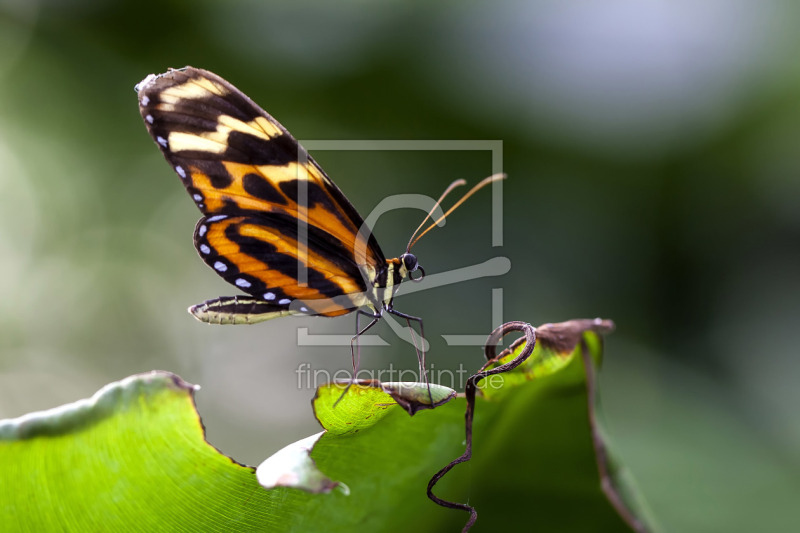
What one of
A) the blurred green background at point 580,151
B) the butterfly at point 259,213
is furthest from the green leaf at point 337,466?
the blurred green background at point 580,151

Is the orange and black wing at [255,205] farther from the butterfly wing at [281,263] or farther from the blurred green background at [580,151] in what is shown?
the blurred green background at [580,151]

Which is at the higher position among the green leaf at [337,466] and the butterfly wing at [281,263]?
the butterfly wing at [281,263]

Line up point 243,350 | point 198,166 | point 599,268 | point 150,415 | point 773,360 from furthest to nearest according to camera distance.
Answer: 1. point 243,350
2. point 599,268
3. point 773,360
4. point 198,166
5. point 150,415

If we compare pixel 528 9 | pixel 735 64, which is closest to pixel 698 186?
pixel 735 64

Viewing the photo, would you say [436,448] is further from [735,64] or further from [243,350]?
[243,350]

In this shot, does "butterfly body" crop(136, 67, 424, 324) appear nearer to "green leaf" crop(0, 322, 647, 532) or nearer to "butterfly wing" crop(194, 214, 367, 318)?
"butterfly wing" crop(194, 214, 367, 318)

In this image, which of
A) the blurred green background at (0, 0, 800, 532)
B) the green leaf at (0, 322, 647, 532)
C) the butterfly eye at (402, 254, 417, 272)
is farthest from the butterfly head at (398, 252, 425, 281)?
the blurred green background at (0, 0, 800, 532)

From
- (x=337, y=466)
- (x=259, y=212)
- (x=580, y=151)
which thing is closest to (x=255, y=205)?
(x=259, y=212)

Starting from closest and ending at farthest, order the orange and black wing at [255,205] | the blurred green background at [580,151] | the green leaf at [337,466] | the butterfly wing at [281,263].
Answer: the green leaf at [337,466] < the orange and black wing at [255,205] < the butterfly wing at [281,263] < the blurred green background at [580,151]
